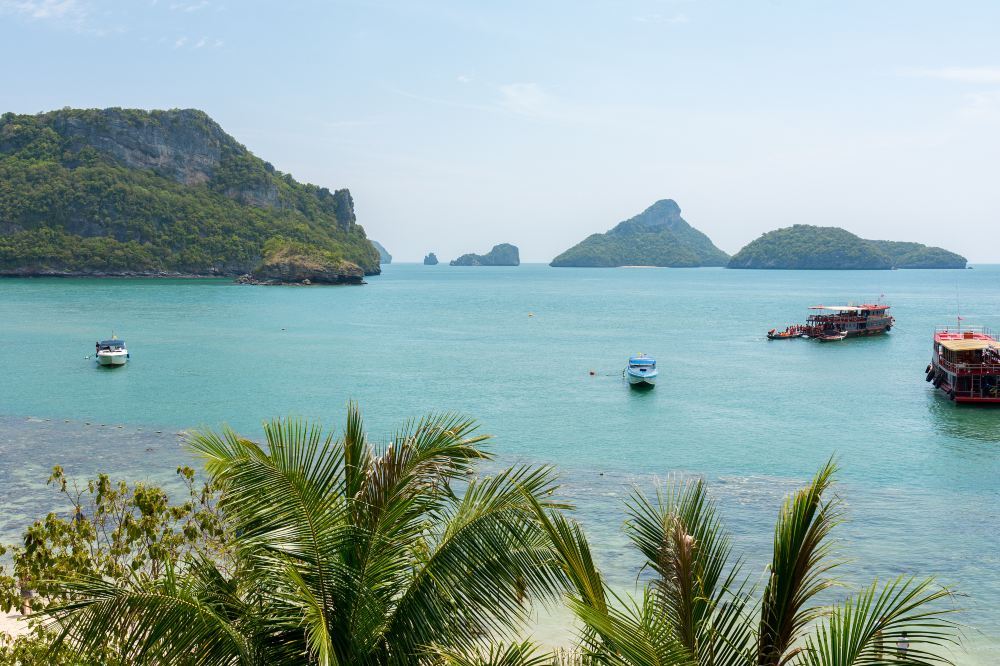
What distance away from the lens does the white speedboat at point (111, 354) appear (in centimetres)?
5291

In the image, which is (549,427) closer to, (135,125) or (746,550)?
(746,550)

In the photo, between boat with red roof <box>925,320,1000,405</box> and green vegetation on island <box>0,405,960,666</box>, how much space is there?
4231 centimetres

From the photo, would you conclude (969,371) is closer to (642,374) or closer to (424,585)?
(642,374)

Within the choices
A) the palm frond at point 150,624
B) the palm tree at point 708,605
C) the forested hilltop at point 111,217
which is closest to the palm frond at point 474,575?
the palm tree at point 708,605

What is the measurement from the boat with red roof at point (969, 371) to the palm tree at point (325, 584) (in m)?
43.6

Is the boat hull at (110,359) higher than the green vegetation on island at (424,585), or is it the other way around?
the green vegetation on island at (424,585)

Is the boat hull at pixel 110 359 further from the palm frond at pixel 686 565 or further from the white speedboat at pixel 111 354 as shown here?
the palm frond at pixel 686 565

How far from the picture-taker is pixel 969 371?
143 ft

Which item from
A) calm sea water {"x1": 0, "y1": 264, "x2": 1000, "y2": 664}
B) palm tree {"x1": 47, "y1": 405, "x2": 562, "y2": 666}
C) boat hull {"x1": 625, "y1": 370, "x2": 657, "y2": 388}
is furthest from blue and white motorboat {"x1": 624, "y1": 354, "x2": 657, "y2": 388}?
palm tree {"x1": 47, "y1": 405, "x2": 562, "y2": 666}

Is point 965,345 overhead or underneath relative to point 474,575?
underneath

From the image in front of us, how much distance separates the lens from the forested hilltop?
165 meters

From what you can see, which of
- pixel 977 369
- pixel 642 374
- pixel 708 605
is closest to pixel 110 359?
pixel 642 374

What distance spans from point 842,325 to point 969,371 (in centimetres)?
3729

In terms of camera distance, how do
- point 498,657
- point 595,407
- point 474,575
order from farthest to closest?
point 595,407 < point 474,575 < point 498,657
